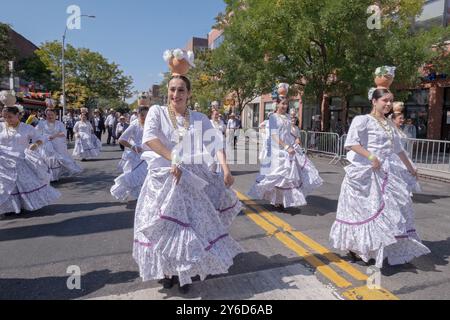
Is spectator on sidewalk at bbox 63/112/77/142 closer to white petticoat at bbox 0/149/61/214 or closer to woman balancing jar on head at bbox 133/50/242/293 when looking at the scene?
white petticoat at bbox 0/149/61/214

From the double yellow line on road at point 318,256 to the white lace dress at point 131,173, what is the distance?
7.12 feet

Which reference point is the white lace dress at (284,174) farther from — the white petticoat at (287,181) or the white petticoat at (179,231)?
the white petticoat at (179,231)

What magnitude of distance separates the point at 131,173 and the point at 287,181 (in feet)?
9.81

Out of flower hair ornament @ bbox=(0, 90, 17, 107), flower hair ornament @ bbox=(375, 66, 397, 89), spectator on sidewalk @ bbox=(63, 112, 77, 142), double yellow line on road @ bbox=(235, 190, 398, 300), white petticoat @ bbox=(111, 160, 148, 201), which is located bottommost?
double yellow line on road @ bbox=(235, 190, 398, 300)

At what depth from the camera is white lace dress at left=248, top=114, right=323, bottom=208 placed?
665cm

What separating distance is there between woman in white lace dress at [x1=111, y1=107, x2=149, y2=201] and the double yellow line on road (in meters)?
2.19

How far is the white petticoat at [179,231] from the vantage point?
3.35 metres

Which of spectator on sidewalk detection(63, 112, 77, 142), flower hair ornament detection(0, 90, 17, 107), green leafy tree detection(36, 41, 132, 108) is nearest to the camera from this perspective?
flower hair ornament detection(0, 90, 17, 107)

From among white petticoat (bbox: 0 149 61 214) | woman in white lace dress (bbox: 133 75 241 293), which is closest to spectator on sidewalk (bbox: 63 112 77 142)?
white petticoat (bbox: 0 149 61 214)

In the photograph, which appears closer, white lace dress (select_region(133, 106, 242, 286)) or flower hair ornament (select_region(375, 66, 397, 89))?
white lace dress (select_region(133, 106, 242, 286))

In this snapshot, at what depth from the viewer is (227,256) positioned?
3.53 m

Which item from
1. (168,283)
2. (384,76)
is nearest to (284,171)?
(384,76)

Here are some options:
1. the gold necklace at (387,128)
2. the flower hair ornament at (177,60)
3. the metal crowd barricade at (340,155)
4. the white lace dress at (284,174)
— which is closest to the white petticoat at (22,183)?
the white lace dress at (284,174)
